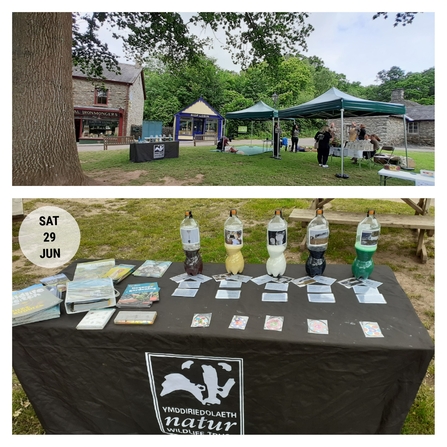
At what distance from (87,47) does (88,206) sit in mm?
2121

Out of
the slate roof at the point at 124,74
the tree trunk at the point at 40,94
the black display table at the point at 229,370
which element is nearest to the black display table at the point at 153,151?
the slate roof at the point at 124,74

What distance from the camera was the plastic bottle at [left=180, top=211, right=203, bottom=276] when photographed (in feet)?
4.39

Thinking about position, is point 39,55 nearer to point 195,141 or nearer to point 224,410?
point 195,141

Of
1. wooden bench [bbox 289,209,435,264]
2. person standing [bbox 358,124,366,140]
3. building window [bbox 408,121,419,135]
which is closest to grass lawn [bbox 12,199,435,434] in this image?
wooden bench [bbox 289,209,435,264]

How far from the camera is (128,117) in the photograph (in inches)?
163

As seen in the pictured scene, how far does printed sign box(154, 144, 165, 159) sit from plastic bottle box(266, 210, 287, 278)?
151 inches

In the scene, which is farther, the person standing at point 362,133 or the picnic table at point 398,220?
the person standing at point 362,133

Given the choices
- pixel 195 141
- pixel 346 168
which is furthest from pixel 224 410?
pixel 346 168

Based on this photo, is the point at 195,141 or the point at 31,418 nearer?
the point at 31,418

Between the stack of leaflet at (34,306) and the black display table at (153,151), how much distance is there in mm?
3453

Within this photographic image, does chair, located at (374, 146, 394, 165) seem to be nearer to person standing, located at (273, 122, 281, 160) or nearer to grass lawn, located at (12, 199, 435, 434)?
grass lawn, located at (12, 199, 435, 434)

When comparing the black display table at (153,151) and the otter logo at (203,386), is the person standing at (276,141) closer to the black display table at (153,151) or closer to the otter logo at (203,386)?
the black display table at (153,151)

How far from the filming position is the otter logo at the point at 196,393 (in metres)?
1.04

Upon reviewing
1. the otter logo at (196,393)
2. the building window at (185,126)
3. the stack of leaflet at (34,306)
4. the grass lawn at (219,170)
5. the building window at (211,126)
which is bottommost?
the otter logo at (196,393)
